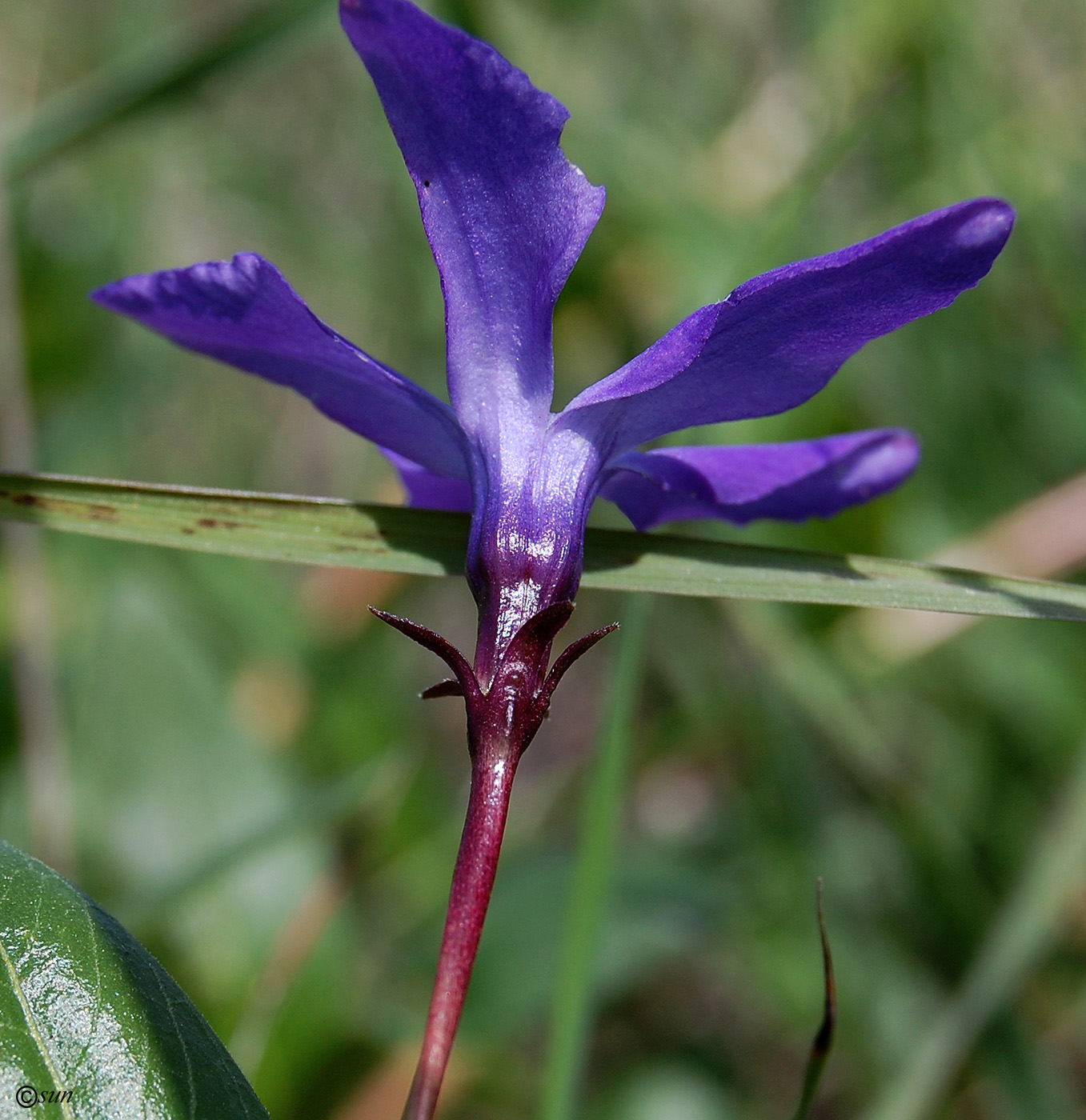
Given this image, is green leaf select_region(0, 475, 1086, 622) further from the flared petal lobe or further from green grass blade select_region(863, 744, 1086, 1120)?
green grass blade select_region(863, 744, 1086, 1120)

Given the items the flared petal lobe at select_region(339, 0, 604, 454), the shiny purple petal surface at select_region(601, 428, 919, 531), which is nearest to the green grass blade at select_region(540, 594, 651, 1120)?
the shiny purple petal surface at select_region(601, 428, 919, 531)

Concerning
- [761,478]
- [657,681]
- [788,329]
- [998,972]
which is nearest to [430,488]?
[761,478]

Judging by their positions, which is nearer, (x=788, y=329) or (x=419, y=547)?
(x=788, y=329)

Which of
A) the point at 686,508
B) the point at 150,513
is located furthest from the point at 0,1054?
the point at 686,508

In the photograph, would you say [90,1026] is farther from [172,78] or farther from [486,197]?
[172,78]

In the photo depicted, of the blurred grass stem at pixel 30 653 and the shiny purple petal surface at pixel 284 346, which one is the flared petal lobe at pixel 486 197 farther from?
the blurred grass stem at pixel 30 653

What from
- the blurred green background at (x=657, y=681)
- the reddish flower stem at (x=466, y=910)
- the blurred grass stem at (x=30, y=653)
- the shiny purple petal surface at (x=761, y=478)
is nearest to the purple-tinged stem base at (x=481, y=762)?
the reddish flower stem at (x=466, y=910)
